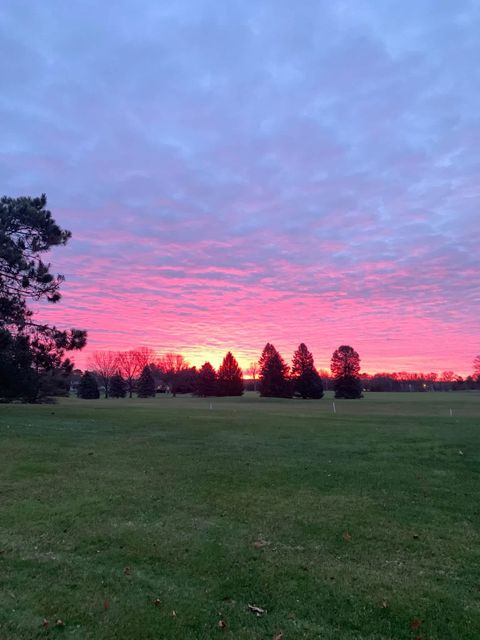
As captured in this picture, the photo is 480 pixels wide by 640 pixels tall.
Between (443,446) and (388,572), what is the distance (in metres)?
11.9

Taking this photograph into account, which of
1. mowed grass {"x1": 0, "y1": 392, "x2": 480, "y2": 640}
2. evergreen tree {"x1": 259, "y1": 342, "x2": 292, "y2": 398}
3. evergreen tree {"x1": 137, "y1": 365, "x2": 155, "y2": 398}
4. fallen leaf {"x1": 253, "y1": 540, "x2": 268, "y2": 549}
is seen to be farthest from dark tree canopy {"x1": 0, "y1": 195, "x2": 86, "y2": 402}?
evergreen tree {"x1": 137, "y1": 365, "x2": 155, "y2": 398}

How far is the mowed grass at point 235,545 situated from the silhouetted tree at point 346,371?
6295 cm

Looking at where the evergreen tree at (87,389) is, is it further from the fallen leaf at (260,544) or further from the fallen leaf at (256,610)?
the fallen leaf at (256,610)

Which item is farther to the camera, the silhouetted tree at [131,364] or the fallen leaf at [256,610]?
the silhouetted tree at [131,364]

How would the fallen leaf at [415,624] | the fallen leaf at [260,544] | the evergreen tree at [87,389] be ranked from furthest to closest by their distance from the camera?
1. the evergreen tree at [87,389]
2. the fallen leaf at [260,544]
3. the fallen leaf at [415,624]

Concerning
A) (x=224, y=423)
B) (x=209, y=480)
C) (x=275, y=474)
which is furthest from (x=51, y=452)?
(x=224, y=423)

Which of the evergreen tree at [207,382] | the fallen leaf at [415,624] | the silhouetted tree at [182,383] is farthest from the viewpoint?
the silhouetted tree at [182,383]

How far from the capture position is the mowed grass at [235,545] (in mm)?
4352

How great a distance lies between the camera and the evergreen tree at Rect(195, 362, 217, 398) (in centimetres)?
7738

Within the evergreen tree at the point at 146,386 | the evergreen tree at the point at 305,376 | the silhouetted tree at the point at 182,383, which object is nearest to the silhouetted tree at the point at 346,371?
the evergreen tree at the point at 305,376

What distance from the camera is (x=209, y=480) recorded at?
33.2ft

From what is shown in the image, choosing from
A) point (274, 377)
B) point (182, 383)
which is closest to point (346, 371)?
point (274, 377)

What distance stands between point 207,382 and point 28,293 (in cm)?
5666

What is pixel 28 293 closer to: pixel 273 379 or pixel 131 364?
pixel 273 379
